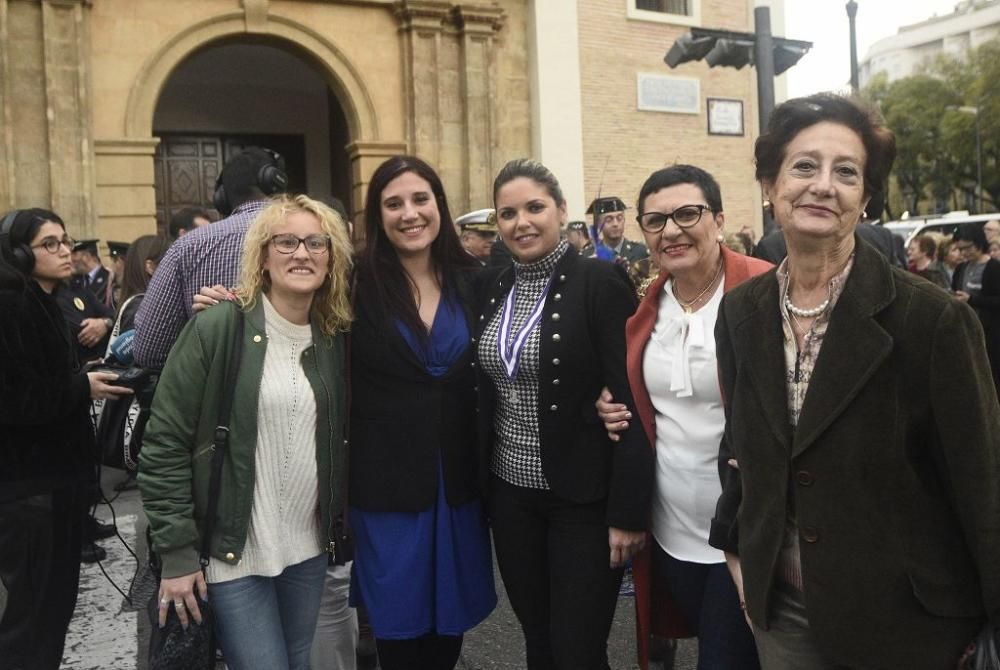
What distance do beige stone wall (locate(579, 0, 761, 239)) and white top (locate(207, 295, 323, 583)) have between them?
38.6 ft

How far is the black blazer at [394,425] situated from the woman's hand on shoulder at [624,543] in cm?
59

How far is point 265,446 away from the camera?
104 inches

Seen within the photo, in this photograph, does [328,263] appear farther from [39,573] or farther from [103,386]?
[39,573]

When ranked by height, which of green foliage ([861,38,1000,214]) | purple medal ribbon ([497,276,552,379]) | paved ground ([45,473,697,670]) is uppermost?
green foliage ([861,38,1000,214])

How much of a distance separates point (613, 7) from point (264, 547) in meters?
13.4

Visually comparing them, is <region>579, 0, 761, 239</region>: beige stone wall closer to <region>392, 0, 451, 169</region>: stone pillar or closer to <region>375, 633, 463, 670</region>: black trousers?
<region>392, 0, 451, 169</region>: stone pillar

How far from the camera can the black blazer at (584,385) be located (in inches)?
110

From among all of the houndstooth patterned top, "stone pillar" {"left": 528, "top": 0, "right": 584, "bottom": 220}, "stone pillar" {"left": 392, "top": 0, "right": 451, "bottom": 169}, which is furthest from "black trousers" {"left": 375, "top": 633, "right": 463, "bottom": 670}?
"stone pillar" {"left": 528, "top": 0, "right": 584, "bottom": 220}

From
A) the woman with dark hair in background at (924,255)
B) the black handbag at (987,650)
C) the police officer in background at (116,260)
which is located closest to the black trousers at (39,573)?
the black handbag at (987,650)

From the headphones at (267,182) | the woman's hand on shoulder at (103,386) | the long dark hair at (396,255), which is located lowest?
the woman's hand on shoulder at (103,386)

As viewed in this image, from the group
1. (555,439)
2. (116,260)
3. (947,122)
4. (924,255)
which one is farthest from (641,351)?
(947,122)

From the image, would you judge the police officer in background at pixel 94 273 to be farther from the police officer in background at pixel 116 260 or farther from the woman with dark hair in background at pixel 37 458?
the woman with dark hair in background at pixel 37 458

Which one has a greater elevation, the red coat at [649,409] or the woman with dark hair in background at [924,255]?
the woman with dark hair in background at [924,255]

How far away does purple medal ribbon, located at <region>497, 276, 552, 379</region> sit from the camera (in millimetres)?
2898
